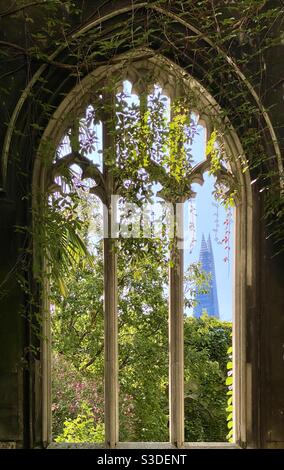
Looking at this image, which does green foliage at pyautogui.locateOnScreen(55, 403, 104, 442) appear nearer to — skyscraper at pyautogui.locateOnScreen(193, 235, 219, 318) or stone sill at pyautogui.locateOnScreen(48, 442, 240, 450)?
stone sill at pyautogui.locateOnScreen(48, 442, 240, 450)

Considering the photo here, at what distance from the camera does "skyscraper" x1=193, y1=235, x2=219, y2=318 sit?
236 cm

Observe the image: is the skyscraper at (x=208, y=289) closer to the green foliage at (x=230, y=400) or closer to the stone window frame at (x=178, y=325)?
the stone window frame at (x=178, y=325)

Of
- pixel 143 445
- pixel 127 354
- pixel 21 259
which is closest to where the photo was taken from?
pixel 21 259

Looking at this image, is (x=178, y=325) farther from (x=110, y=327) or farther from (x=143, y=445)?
(x=143, y=445)

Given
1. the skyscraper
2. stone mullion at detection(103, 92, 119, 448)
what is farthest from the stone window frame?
the skyscraper

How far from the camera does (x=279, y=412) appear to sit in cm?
224

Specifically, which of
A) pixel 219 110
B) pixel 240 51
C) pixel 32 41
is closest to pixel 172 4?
pixel 240 51

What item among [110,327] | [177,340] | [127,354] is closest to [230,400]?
[177,340]

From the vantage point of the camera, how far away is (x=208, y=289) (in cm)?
237

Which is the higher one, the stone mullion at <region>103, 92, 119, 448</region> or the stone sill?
the stone mullion at <region>103, 92, 119, 448</region>

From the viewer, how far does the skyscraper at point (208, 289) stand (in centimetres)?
236

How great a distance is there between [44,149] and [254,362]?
1.60m

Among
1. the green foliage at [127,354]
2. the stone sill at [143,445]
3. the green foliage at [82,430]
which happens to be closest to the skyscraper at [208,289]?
the green foliage at [127,354]
